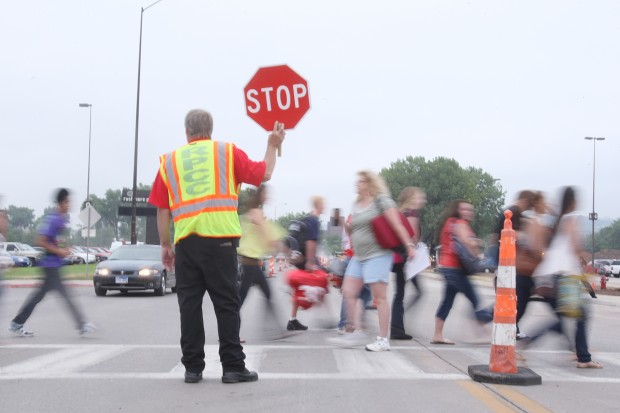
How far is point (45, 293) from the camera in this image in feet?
29.3

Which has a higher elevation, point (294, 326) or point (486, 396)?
point (486, 396)

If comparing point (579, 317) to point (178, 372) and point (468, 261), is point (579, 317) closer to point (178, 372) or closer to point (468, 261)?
point (468, 261)

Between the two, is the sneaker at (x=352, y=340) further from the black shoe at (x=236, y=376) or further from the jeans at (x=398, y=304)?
the black shoe at (x=236, y=376)

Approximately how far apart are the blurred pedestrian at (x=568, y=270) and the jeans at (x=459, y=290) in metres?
1.41

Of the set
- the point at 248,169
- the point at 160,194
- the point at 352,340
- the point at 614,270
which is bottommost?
the point at 614,270

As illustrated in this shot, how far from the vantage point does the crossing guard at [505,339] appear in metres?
5.68

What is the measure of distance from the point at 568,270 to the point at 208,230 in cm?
320

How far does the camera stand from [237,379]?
215 inches

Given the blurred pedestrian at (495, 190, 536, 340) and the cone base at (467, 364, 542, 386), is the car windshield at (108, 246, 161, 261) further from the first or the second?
the cone base at (467, 364, 542, 386)

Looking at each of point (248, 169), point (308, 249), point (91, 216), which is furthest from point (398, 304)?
point (91, 216)

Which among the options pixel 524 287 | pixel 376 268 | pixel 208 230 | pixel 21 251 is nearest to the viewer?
pixel 208 230

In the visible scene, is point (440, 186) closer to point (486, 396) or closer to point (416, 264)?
point (416, 264)

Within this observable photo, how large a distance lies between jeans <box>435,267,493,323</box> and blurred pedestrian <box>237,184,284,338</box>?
1898 mm

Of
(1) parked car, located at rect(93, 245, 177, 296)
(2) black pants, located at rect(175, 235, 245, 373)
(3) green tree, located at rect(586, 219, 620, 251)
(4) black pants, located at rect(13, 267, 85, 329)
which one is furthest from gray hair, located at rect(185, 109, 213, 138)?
(3) green tree, located at rect(586, 219, 620, 251)
